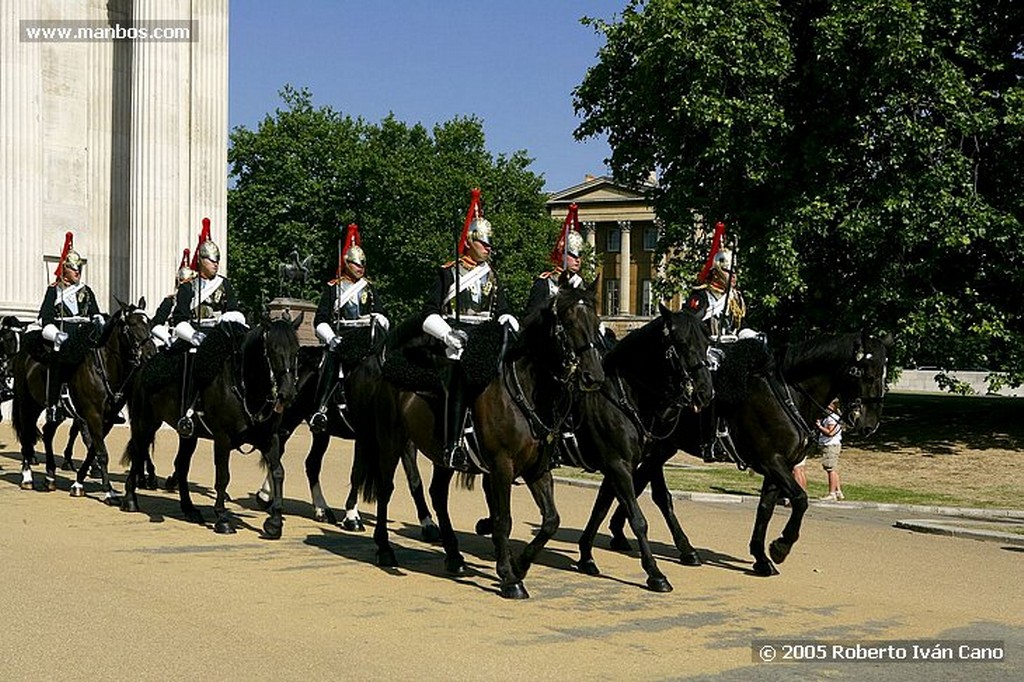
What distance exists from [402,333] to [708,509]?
7856 millimetres

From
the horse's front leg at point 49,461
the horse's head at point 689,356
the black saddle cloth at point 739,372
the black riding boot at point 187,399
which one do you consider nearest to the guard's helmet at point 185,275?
the black riding boot at point 187,399

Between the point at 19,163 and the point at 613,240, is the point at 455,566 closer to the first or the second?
the point at 19,163

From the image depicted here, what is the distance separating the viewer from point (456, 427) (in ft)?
37.8

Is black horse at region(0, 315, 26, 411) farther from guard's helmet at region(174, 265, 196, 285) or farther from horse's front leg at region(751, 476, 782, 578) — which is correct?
horse's front leg at region(751, 476, 782, 578)

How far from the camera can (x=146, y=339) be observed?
55.1ft

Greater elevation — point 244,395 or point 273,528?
point 244,395

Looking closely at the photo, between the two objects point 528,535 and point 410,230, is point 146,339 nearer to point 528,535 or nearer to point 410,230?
point 528,535

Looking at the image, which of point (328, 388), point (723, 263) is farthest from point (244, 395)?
point (723, 263)

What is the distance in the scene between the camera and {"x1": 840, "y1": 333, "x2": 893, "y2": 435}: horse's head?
13.0 meters

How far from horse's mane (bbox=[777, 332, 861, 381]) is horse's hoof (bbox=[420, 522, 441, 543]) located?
4.19 metres

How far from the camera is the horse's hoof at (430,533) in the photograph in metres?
14.2

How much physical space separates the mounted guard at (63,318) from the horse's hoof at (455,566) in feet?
26.1
